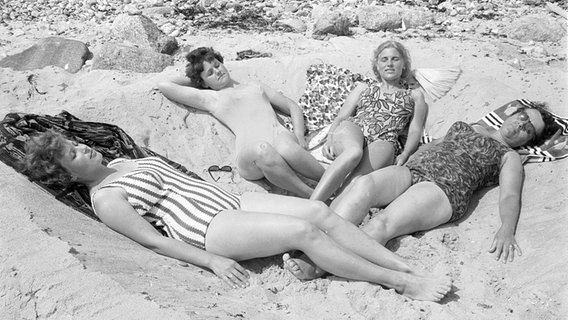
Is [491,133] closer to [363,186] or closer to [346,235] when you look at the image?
[363,186]

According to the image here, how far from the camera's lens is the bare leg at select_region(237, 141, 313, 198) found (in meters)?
4.36

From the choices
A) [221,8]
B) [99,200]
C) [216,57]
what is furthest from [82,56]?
[99,200]

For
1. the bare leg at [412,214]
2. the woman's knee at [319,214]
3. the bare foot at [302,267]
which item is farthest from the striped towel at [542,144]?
the bare foot at [302,267]

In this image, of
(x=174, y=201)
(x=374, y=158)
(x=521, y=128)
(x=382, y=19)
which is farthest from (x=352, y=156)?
(x=382, y=19)

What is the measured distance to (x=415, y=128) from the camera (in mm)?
4762

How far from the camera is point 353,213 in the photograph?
372 cm

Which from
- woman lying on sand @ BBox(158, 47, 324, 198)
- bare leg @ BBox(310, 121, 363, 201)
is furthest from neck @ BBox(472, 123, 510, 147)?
woman lying on sand @ BBox(158, 47, 324, 198)

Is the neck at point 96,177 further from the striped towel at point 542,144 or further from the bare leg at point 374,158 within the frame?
the striped towel at point 542,144

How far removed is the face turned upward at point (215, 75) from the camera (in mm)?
5074

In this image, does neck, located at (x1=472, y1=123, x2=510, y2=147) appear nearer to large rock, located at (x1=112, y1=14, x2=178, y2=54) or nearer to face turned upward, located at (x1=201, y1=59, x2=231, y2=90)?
face turned upward, located at (x1=201, y1=59, x2=231, y2=90)

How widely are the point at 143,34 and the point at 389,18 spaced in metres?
3.01

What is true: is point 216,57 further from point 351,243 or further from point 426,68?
point 351,243

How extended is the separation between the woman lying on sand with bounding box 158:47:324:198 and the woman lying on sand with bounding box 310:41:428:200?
1.06 ft

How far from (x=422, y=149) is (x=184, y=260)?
214cm
